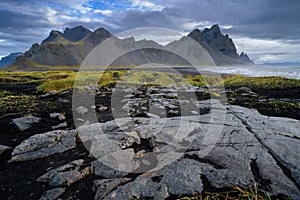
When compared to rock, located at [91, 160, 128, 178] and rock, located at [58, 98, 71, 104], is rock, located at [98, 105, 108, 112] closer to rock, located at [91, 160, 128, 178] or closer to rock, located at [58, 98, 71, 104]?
rock, located at [58, 98, 71, 104]

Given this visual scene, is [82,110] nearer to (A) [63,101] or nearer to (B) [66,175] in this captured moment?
(A) [63,101]

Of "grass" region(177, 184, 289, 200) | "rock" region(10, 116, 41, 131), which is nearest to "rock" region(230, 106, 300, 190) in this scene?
"grass" region(177, 184, 289, 200)

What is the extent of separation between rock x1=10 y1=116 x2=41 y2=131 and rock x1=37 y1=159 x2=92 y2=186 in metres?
2.97

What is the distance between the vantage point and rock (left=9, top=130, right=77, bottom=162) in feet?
15.5

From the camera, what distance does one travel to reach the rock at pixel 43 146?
4.72 metres

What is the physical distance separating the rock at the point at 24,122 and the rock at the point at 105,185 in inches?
154

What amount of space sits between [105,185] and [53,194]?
0.88 metres

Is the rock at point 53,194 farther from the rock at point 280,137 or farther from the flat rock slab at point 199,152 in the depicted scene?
the rock at point 280,137

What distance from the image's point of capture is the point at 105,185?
3.63 m

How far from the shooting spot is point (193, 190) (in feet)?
11.3

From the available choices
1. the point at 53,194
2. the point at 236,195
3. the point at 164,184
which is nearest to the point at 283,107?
the point at 236,195

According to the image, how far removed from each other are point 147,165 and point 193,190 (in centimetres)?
117

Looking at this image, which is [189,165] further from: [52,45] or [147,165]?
[52,45]

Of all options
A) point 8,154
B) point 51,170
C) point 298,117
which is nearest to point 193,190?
point 51,170
